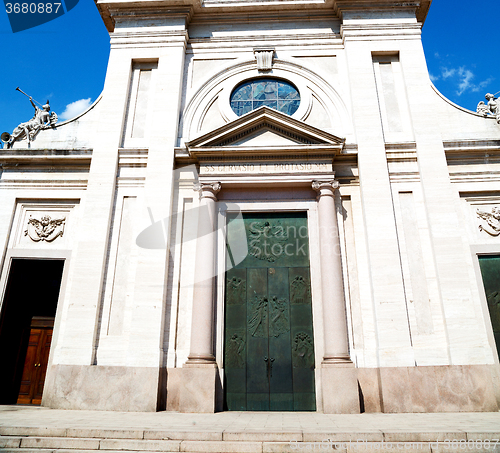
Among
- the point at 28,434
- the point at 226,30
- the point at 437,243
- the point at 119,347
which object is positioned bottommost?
the point at 28,434

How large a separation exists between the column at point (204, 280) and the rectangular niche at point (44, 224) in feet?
13.5

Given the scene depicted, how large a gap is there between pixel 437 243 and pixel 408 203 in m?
1.47

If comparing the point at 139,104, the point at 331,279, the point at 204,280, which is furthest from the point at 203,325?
the point at 139,104

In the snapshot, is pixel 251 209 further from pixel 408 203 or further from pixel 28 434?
pixel 28 434

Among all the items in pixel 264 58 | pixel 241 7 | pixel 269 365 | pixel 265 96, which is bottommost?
pixel 269 365

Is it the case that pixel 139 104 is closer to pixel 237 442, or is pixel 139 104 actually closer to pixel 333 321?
pixel 333 321

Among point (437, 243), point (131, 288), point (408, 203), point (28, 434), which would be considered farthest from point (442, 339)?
point (28, 434)

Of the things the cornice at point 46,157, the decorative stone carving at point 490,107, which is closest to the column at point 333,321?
the decorative stone carving at point 490,107

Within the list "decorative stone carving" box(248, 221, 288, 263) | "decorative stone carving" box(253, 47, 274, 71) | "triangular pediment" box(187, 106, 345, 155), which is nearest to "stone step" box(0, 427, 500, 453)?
"decorative stone carving" box(248, 221, 288, 263)

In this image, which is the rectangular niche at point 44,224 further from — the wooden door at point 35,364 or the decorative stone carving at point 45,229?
the wooden door at point 35,364

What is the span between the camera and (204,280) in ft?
34.8

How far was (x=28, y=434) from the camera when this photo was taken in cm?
623

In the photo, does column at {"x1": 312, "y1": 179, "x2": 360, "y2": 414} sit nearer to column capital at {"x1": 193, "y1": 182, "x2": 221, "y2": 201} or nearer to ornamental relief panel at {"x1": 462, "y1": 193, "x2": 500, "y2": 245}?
column capital at {"x1": 193, "y1": 182, "x2": 221, "y2": 201}

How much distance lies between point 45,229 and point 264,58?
9165 millimetres
